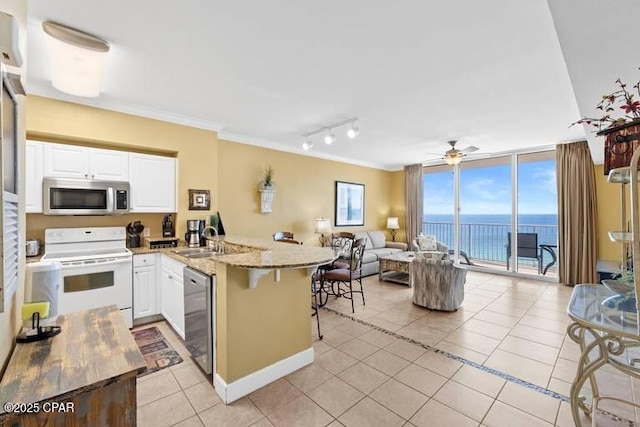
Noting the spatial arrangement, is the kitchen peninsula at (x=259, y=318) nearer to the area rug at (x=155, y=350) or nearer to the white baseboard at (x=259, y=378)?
the white baseboard at (x=259, y=378)

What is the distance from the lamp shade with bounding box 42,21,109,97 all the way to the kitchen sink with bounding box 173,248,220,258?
1.83 metres

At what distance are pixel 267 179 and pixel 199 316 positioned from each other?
3103 mm

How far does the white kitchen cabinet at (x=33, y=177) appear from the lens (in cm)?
285

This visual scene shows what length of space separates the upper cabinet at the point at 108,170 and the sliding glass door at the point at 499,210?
6.17 m

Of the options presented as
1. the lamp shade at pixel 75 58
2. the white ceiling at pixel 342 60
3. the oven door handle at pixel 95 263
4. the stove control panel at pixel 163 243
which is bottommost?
the oven door handle at pixel 95 263

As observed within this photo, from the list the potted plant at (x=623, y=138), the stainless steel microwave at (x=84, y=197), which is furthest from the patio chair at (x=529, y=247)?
the stainless steel microwave at (x=84, y=197)

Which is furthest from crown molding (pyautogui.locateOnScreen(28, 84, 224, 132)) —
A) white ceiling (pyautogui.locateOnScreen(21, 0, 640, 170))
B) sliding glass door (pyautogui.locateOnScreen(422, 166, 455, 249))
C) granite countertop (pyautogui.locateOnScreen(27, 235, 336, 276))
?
sliding glass door (pyautogui.locateOnScreen(422, 166, 455, 249))

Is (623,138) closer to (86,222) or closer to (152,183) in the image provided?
(152,183)

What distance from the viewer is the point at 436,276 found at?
3.88 metres

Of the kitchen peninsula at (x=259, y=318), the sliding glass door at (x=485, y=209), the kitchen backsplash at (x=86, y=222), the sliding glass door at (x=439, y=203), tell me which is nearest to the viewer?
the kitchen peninsula at (x=259, y=318)

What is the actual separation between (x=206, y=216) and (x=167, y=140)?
1.15 metres

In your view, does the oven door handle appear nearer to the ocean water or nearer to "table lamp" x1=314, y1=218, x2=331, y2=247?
"table lamp" x1=314, y1=218, x2=331, y2=247

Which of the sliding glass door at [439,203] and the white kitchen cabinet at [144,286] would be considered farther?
the sliding glass door at [439,203]

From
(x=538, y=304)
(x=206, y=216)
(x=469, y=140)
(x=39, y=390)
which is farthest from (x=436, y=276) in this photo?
(x=39, y=390)
